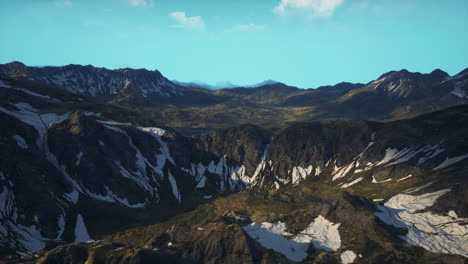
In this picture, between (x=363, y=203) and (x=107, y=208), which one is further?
(x=107, y=208)

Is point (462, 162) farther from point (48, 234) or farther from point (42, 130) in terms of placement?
point (42, 130)

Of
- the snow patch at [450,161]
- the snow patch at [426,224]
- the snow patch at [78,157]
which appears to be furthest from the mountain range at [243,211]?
the snow patch at [78,157]

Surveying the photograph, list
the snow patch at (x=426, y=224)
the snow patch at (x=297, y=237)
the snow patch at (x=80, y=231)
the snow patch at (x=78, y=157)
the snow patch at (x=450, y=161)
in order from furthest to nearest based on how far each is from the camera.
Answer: the snow patch at (x=78, y=157)
the snow patch at (x=450, y=161)
the snow patch at (x=80, y=231)
the snow patch at (x=297, y=237)
the snow patch at (x=426, y=224)

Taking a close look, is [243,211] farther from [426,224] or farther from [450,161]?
[450,161]

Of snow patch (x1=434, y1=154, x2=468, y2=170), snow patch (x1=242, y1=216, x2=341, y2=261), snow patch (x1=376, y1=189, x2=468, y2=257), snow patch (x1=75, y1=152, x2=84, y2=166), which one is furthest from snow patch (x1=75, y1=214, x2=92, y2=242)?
snow patch (x1=434, y1=154, x2=468, y2=170)

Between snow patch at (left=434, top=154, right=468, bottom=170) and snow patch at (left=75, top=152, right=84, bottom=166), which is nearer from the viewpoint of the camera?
snow patch at (left=434, top=154, right=468, bottom=170)

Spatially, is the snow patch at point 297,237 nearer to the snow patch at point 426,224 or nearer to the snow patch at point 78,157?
the snow patch at point 426,224

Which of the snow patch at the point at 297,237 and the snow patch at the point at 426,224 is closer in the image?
the snow patch at the point at 426,224

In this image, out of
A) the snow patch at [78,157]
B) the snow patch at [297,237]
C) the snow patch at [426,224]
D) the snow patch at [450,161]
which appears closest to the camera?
the snow patch at [426,224]

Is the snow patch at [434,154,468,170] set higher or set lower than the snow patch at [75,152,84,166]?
higher

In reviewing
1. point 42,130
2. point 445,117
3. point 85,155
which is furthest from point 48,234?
A: point 445,117

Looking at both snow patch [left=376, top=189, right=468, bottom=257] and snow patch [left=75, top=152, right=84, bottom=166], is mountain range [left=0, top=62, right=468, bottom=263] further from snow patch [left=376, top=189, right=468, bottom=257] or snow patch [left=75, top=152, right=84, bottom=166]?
snow patch [left=75, top=152, right=84, bottom=166]
